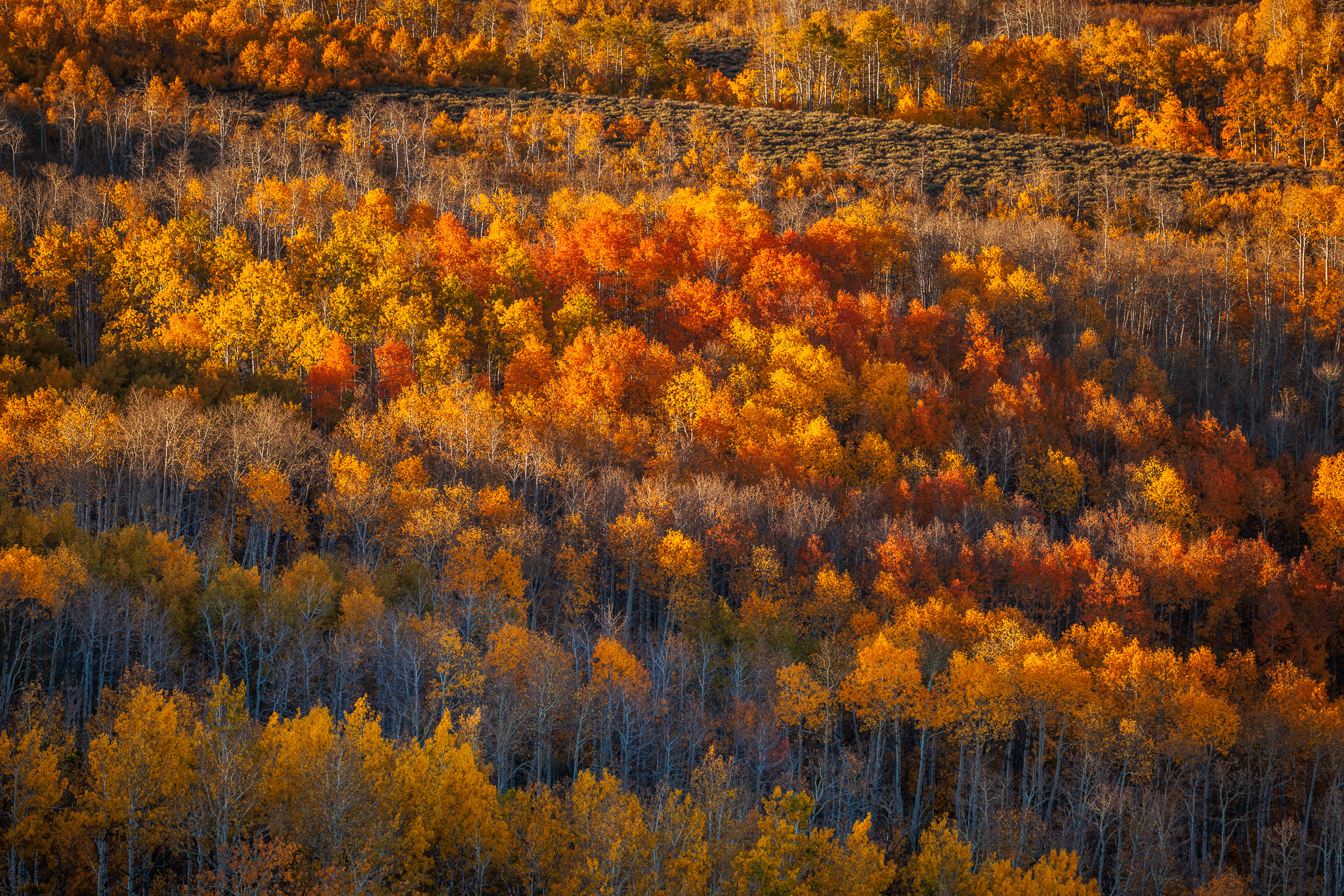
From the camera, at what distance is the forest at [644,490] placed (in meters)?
34.8

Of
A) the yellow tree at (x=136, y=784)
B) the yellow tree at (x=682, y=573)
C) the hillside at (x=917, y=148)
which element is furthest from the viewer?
the hillside at (x=917, y=148)

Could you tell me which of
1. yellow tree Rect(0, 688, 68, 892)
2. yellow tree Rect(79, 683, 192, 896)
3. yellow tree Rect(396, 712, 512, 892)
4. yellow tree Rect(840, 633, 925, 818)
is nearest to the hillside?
yellow tree Rect(840, 633, 925, 818)

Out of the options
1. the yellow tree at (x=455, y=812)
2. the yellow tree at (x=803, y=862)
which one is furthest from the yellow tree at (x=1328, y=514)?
the yellow tree at (x=455, y=812)

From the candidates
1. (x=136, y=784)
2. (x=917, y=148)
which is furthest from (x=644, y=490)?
(x=917, y=148)

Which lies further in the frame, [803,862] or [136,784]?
[803,862]

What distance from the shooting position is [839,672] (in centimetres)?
5072

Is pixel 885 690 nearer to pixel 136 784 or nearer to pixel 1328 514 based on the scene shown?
pixel 136 784

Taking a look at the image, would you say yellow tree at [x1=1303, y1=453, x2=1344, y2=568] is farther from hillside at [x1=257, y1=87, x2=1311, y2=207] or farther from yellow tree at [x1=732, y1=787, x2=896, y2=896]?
yellow tree at [x1=732, y1=787, x2=896, y2=896]

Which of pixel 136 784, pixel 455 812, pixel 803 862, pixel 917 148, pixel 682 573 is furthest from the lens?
pixel 917 148

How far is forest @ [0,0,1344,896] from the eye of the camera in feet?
114

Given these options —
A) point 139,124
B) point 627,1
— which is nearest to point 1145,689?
point 139,124

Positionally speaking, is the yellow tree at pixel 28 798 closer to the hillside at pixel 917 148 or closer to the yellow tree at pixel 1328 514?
the yellow tree at pixel 1328 514

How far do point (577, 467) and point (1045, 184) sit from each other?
2788 inches

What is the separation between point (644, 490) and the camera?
199 feet
